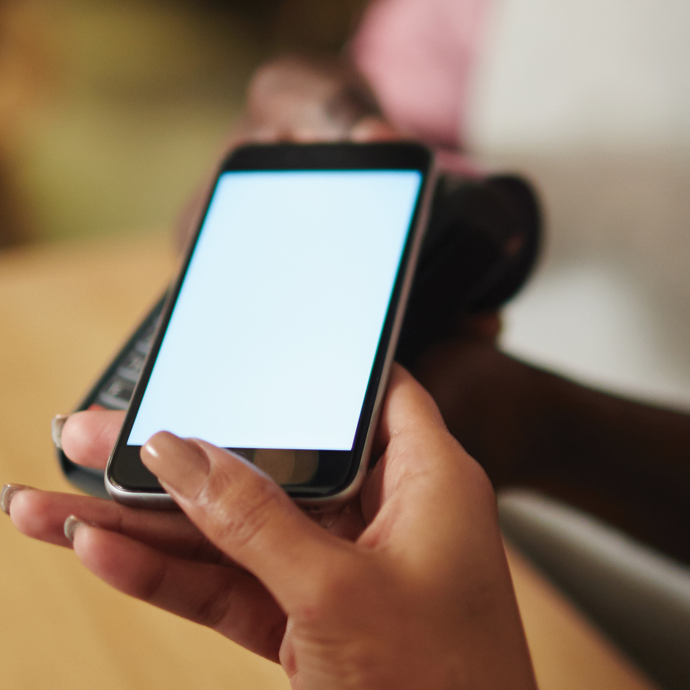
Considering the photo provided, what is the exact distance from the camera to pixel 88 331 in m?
0.52

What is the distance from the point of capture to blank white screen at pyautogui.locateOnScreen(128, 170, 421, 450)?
0.29 meters

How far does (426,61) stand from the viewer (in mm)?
702

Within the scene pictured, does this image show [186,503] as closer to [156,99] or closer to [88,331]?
[88,331]

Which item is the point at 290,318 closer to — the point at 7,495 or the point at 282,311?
the point at 282,311

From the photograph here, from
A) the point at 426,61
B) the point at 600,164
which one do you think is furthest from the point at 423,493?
the point at 426,61

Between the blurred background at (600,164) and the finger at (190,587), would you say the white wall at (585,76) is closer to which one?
the blurred background at (600,164)

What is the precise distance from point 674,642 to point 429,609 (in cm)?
33

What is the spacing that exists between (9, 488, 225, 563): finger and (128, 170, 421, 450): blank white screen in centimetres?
3

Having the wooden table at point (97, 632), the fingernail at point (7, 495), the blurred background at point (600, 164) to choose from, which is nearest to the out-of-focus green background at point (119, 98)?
the blurred background at point (600, 164)

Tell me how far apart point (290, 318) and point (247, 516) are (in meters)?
0.13

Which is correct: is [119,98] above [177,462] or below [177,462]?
above

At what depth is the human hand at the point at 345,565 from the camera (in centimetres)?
20

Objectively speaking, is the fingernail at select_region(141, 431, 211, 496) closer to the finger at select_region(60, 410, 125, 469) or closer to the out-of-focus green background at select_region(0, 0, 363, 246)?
the finger at select_region(60, 410, 125, 469)

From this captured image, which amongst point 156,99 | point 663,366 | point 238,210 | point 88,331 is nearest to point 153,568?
point 238,210
